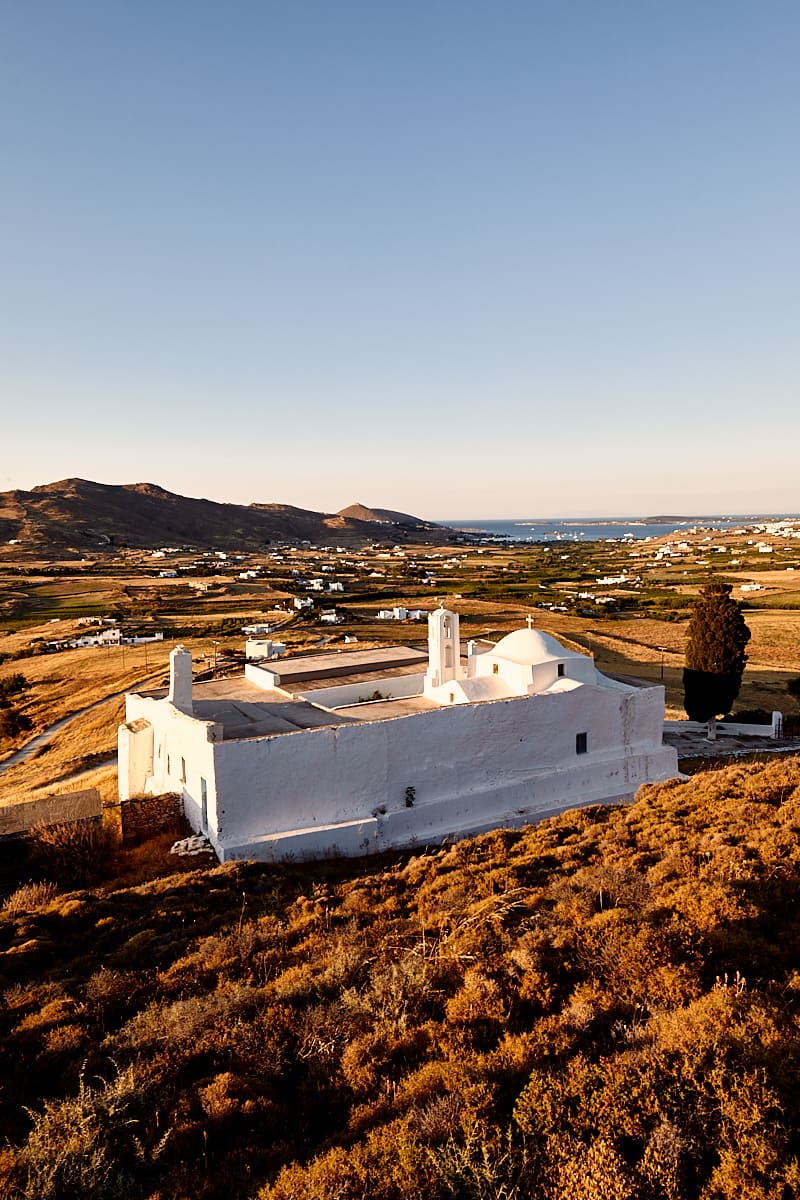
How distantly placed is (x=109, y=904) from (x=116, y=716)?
24286 mm

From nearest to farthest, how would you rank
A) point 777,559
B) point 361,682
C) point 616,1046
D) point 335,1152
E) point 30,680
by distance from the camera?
point 335,1152
point 616,1046
point 361,682
point 30,680
point 777,559

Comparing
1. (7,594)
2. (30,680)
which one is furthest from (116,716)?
(7,594)

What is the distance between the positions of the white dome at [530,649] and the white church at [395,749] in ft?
0.15

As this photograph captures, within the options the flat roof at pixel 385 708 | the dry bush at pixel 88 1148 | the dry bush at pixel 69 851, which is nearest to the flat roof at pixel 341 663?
the flat roof at pixel 385 708

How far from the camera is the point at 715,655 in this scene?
26500 mm

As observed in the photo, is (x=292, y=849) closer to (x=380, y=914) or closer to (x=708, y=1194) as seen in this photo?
(x=380, y=914)

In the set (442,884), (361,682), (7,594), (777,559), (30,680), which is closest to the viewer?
(442,884)

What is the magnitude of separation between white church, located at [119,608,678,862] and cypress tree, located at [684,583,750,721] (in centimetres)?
695

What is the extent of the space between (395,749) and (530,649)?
5.54 m

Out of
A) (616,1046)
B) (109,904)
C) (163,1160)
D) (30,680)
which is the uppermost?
(616,1046)

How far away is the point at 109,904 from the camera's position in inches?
440

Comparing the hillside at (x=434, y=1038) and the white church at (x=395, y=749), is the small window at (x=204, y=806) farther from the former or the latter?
the hillside at (x=434, y=1038)

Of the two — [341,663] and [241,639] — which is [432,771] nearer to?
[341,663]

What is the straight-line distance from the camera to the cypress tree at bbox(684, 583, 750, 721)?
26406mm
